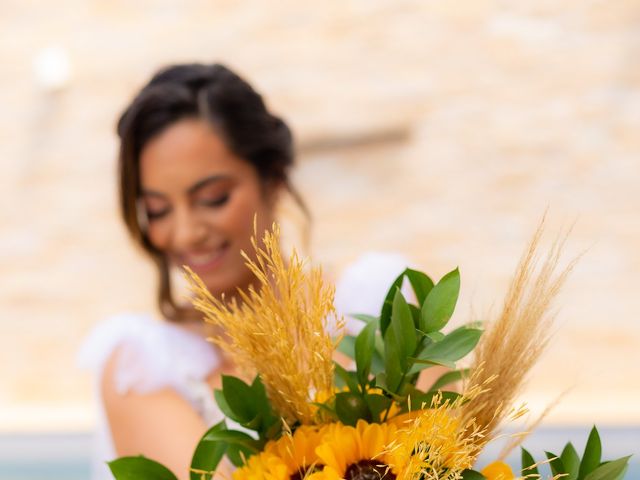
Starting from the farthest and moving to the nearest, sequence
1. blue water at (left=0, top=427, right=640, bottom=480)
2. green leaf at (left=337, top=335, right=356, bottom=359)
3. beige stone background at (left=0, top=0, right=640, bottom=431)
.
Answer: beige stone background at (left=0, top=0, right=640, bottom=431), blue water at (left=0, top=427, right=640, bottom=480), green leaf at (left=337, top=335, right=356, bottom=359)

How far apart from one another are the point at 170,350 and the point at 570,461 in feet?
2.85

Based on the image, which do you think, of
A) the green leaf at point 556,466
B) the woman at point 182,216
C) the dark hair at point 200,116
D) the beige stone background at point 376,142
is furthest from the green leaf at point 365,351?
the beige stone background at point 376,142

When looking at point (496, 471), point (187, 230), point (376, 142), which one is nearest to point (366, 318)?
point (496, 471)

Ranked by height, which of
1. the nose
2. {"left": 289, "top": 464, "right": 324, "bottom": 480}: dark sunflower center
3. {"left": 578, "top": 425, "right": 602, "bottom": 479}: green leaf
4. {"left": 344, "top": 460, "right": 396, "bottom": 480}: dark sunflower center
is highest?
the nose

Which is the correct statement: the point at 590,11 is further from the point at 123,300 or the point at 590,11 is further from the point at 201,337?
the point at 201,337

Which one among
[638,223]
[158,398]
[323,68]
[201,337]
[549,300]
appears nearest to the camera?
[549,300]

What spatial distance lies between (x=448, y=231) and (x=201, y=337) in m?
3.86

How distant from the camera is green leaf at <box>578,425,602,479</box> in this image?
0.51 meters

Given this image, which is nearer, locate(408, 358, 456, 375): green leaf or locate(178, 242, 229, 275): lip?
locate(408, 358, 456, 375): green leaf

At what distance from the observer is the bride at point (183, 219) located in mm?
1161

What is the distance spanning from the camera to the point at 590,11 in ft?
17.3

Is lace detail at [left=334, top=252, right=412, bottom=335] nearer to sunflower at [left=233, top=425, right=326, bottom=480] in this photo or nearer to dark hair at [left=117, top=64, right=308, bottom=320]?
dark hair at [left=117, top=64, right=308, bottom=320]

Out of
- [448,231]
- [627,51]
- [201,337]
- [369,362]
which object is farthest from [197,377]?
[627,51]

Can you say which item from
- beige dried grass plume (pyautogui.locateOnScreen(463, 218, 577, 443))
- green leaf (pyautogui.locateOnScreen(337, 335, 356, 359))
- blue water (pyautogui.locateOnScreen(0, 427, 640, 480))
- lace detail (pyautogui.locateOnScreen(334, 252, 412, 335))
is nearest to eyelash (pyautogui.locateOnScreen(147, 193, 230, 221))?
lace detail (pyautogui.locateOnScreen(334, 252, 412, 335))
